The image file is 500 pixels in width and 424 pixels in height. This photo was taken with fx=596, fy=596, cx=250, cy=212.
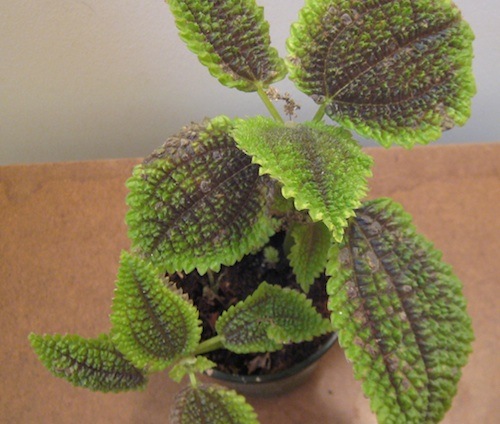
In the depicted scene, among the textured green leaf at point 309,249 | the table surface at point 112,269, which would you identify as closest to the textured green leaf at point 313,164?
the textured green leaf at point 309,249

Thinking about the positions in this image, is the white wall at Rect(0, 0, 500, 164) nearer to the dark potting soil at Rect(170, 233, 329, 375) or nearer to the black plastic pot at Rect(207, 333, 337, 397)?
the dark potting soil at Rect(170, 233, 329, 375)

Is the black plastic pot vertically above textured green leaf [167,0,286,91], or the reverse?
textured green leaf [167,0,286,91]

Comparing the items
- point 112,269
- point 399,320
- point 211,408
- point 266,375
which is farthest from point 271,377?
point 112,269

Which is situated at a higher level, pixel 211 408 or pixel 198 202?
pixel 198 202

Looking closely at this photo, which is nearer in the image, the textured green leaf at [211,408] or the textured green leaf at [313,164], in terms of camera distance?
the textured green leaf at [313,164]

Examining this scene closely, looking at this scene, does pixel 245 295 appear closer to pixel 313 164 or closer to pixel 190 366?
pixel 190 366

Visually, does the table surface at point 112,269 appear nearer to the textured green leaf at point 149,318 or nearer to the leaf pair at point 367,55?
the textured green leaf at point 149,318

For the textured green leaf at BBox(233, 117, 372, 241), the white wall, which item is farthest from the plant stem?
the white wall

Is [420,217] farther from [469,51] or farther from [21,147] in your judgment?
[21,147]
